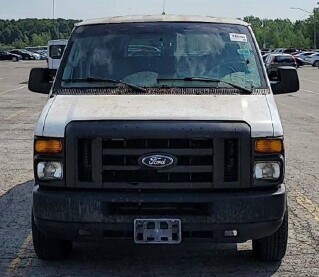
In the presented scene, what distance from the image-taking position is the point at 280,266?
5.96 m

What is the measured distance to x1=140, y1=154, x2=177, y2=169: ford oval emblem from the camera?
17.3ft

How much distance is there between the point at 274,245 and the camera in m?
5.90

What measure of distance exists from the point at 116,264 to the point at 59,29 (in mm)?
127788

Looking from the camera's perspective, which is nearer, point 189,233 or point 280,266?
point 189,233

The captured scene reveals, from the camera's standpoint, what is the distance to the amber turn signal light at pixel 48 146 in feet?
17.5

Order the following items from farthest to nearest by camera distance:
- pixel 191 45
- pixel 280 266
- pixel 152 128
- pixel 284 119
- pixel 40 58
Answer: pixel 40 58 → pixel 284 119 → pixel 191 45 → pixel 280 266 → pixel 152 128

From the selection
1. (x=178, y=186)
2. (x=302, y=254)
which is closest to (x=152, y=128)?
(x=178, y=186)

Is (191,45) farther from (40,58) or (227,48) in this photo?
(40,58)

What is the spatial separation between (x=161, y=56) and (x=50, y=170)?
1666 millimetres

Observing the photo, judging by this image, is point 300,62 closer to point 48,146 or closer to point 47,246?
point 47,246

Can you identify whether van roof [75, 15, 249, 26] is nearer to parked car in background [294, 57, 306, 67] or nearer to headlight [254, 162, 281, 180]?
headlight [254, 162, 281, 180]

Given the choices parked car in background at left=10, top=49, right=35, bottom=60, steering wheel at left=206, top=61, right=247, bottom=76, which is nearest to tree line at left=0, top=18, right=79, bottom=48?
parked car in background at left=10, top=49, right=35, bottom=60

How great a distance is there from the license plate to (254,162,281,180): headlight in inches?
26.2

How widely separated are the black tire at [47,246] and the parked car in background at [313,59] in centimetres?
6040
